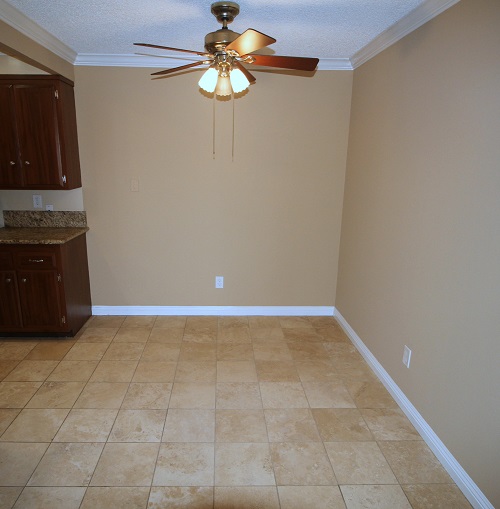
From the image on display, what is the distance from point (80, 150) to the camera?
3.56 metres

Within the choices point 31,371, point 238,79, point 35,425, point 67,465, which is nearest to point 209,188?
point 238,79

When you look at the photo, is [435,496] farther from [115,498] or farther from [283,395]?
[115,498]

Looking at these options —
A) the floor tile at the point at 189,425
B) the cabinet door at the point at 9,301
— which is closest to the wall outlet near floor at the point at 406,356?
the floor tile at the point at 189,425

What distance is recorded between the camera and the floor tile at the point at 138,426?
223cm

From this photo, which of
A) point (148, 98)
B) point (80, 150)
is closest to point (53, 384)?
point (80, 150)

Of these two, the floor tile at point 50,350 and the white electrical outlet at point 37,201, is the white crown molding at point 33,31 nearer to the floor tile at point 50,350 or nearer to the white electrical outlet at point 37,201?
the white electrical outlet at point 37,201

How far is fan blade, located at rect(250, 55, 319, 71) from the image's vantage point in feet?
6.73

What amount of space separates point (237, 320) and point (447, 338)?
226cm

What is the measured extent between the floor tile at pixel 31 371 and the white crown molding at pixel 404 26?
350cm

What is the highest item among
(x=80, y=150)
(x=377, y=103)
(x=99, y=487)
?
(x=377, y=103)

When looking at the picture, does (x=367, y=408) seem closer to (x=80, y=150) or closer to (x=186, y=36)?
(x=186, y=36)

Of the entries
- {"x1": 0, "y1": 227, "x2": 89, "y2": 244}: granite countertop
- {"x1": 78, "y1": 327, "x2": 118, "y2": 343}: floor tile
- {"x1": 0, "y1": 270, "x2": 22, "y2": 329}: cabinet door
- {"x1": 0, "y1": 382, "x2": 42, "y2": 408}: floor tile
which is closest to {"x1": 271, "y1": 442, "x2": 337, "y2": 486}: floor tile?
{"x1": 0, "y1": 382, "x2": 42, "y2": 408}: floor tile

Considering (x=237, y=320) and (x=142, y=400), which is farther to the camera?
(x=237, y=320)

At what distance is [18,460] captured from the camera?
2.04 m
